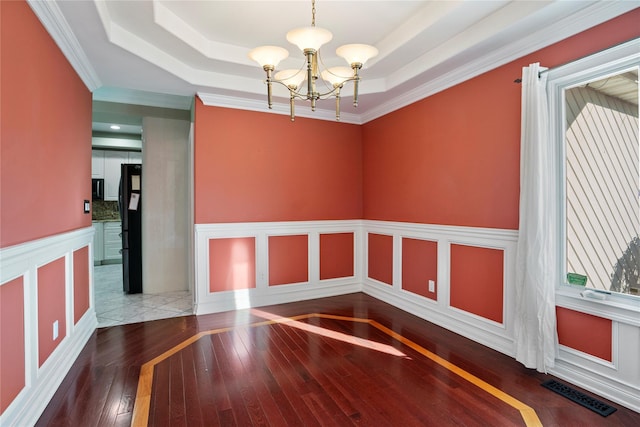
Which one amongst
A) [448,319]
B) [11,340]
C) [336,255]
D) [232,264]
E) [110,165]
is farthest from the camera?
[110,165]

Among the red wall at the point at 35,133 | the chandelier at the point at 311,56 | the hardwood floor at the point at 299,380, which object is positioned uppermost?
the chandelier at the point at 311,56

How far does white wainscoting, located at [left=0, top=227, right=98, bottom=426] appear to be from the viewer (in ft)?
5.94

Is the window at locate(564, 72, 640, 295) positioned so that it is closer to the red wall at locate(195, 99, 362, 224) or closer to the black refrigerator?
the red wall at locate(195, 99, 362, 224)

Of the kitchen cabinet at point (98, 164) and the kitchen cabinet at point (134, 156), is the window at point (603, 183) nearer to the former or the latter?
the kitchen cabinet at point (134, 156)

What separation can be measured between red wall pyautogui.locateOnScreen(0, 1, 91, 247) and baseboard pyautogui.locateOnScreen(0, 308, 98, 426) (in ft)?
2.96

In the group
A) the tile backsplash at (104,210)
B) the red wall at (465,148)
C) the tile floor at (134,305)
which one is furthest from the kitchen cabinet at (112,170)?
the red wall at (465,148)

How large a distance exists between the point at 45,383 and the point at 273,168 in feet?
10.2

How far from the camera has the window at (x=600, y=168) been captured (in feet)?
7.30

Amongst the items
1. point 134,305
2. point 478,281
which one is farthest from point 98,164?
point 478,281

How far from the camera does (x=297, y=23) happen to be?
3.01 metres

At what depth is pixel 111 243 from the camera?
7.23 metres

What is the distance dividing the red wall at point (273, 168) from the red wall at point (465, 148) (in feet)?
2.03

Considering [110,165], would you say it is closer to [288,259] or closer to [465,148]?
[288,259]

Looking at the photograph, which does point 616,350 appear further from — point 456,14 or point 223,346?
point 223,346
